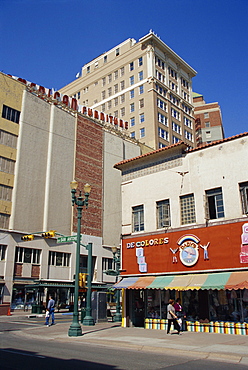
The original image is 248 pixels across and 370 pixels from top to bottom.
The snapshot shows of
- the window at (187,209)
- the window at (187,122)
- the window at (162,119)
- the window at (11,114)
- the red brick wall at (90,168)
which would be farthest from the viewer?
the window at (187,122)

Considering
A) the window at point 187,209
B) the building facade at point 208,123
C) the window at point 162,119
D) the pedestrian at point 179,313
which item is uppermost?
the building facade at point 208,123

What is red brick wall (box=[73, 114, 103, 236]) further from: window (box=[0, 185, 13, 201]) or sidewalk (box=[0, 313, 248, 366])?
sidewalk (box=[0, 313, 248, 366])

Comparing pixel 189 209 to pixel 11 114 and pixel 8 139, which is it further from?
pixel 11 114

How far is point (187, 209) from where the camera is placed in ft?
62.7

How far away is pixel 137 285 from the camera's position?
742 inches

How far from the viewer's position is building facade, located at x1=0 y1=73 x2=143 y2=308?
4212 cm

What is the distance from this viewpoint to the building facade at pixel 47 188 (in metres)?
42.1

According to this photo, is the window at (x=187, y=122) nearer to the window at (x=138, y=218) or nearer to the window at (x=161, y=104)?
the window at (x=161, y=104)

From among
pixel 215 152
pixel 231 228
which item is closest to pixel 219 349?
pixel 231 228

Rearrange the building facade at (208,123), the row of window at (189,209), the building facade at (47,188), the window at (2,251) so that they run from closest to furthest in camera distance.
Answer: the row of window at (189,209) → the window at (2,251) → the building facade at (47,188) → the building facade at (208,123)

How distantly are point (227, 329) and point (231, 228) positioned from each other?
465 centimetres

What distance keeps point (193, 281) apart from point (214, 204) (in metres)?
4.01

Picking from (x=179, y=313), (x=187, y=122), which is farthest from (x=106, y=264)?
(x=187, y=122)

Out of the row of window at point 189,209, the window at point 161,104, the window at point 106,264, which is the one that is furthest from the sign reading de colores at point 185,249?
the window at point 161,104
